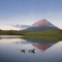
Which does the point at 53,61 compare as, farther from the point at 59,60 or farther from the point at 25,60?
the point at 25,60

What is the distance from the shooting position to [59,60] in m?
4.31

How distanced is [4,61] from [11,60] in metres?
0.23

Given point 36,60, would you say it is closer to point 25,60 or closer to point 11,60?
point 25,60

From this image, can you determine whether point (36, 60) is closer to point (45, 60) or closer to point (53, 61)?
point (45, 60)

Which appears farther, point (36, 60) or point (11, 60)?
point (36, 60)

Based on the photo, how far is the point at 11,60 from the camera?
14.0ft

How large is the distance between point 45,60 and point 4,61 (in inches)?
45.2

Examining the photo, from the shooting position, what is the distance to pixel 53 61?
4.20 metres

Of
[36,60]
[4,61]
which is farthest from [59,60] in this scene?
[4,61]

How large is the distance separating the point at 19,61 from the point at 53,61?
927 millimetres

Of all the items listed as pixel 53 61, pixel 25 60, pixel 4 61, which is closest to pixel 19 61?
pixel 25 60

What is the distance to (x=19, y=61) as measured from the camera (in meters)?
4.40

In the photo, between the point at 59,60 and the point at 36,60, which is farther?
the point at 36,60

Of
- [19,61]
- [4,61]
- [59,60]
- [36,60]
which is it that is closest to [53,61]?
[59,60]
